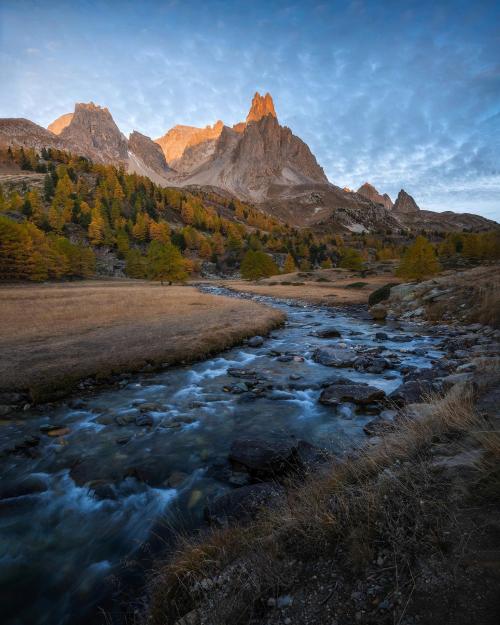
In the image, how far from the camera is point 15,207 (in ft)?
366

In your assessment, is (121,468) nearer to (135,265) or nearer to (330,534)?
(330,534)

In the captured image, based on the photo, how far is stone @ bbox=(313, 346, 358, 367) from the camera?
16.7 metres

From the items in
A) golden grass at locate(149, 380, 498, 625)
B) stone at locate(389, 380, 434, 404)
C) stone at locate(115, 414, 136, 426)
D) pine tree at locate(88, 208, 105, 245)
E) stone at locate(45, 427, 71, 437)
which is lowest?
stone at locate(45, 427, 71, 437)

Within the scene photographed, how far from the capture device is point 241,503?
604 centimetres

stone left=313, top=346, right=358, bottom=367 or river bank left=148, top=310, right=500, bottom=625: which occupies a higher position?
river bank left=148, top=310, right=500, bottom=625

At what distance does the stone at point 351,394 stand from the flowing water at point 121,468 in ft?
1.30

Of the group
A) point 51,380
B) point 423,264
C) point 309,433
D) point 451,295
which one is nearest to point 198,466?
point 309,433

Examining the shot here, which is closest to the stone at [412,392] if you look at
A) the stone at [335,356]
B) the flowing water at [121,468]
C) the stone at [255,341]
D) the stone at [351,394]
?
the stone at [351,394]

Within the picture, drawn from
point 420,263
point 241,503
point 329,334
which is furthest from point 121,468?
point 420,263

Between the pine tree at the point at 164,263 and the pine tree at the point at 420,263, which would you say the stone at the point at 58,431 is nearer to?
the pine tree at the point at 420,263

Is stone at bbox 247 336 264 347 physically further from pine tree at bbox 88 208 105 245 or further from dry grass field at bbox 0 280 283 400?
pine tree at bbox 88 208 105 245

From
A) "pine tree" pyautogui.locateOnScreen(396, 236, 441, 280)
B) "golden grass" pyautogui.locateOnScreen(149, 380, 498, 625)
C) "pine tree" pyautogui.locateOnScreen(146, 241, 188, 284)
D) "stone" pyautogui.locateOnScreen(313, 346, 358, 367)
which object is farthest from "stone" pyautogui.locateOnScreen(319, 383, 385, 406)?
"pine tree" pyautogui.locateOnScreen(146, 241, 188, 284)

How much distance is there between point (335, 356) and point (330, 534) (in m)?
14.7

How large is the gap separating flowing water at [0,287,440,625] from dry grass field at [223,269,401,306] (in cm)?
3632
